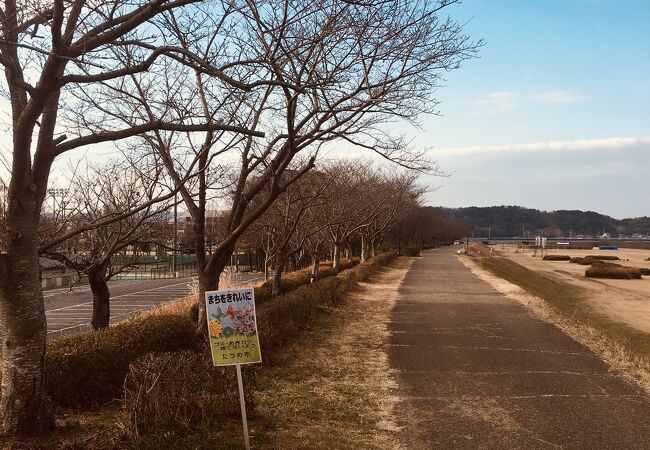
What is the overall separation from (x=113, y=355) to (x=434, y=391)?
13.9 feet

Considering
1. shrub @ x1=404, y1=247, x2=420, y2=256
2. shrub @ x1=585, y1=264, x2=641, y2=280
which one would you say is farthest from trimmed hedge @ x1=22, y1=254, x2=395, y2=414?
shrub @ x1=404, y1=247, x2=420, y2=256

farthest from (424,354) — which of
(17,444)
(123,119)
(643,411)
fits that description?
(17,444)

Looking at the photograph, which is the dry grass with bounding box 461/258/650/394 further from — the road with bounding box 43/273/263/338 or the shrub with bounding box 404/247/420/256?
the shrub with bounding box 404/247/420/256

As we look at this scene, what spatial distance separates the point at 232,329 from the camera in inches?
190

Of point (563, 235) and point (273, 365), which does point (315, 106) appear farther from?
point (563, 235)

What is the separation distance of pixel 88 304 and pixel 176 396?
21387 millimetres

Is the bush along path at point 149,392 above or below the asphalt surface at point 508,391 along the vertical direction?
above

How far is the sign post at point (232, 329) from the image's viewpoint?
4773 mm

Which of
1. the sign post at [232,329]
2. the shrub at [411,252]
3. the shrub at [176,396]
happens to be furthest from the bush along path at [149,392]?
the shrub at [411,252]

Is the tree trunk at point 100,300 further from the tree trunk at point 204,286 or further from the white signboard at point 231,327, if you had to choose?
the white signboard at point 231,327

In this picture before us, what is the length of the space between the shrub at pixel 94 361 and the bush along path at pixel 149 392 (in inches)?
0.4

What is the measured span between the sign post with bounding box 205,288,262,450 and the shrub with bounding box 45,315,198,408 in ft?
7.31

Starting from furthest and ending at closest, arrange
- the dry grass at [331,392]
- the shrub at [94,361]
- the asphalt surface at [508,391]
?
the shrub at [94,361] < the asphalt surface at [508,391] < the dry grass at [331,392]

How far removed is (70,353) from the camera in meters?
6.08
